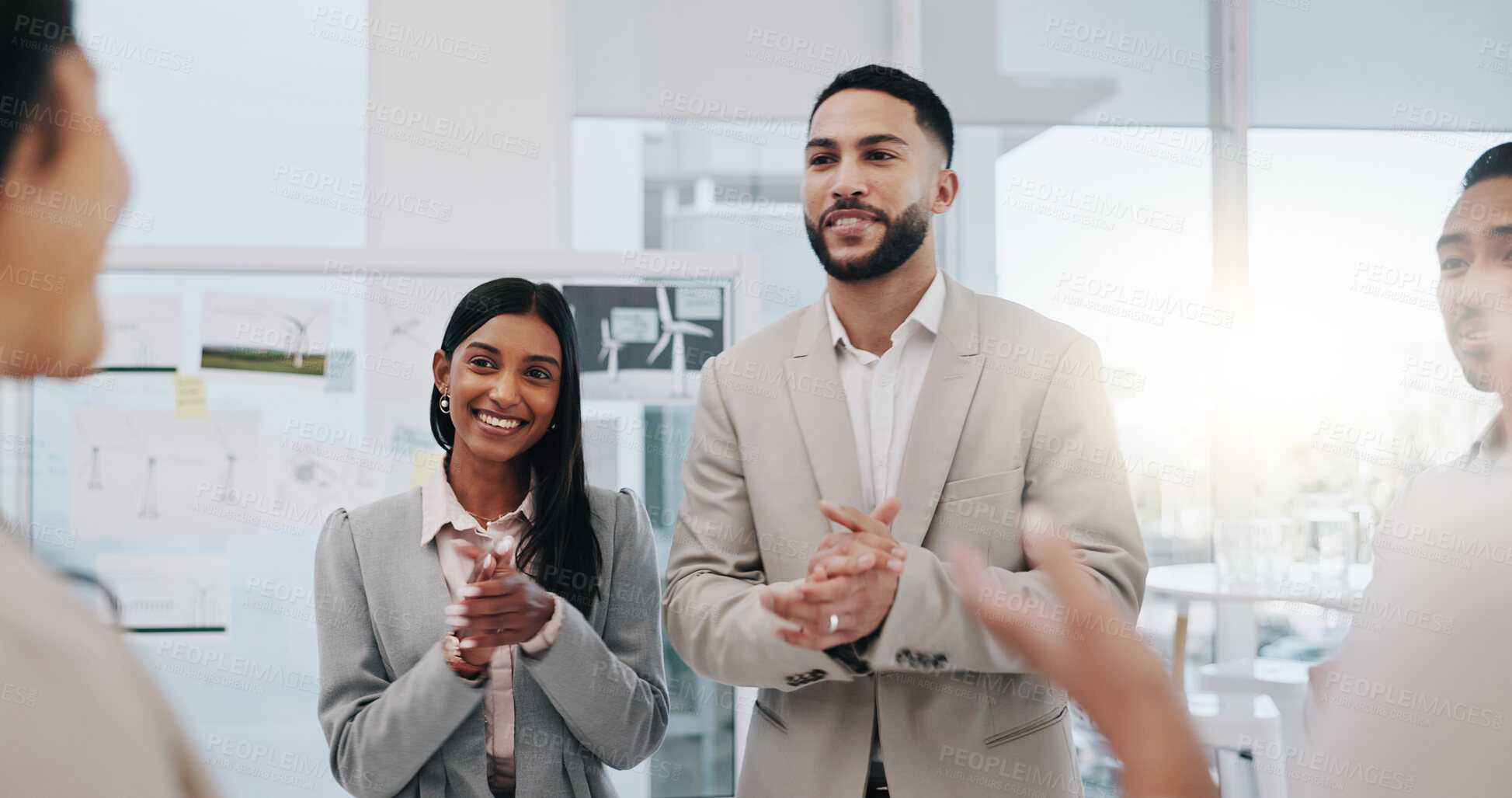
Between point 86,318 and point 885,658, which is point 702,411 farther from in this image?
point 86,318

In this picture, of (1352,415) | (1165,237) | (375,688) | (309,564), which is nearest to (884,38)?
(1165,237)

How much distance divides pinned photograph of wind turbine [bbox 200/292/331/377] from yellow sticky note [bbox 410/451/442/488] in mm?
314

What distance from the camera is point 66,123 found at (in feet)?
1.83

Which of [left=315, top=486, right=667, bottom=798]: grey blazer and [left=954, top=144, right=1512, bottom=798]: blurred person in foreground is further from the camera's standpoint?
[left=315, top=486, right=667, bottom=798]: grey blazer

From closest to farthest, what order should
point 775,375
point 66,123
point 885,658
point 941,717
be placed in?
point 66,123 < point 885,658 < point 941,717 < point 775,375

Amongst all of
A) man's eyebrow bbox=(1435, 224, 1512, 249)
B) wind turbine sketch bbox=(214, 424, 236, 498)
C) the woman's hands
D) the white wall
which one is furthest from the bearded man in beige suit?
the white wall

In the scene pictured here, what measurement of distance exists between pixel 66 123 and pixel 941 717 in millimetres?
1333

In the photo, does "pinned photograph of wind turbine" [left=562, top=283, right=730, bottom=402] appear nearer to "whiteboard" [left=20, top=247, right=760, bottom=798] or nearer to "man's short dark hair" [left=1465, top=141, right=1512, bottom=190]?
"whiteboard" [left=20, top=247, right=760, bottom=798]

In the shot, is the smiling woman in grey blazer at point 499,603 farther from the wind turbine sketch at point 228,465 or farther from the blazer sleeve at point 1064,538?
the wind turbine sketch at point 228,465

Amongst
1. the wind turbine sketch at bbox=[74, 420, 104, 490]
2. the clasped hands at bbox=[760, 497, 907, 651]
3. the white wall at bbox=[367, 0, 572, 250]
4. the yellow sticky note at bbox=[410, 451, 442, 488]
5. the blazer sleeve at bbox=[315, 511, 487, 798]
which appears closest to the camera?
the clasped hands at bbox=[760, 497, 907, 651]

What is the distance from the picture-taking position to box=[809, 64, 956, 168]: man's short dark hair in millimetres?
1662

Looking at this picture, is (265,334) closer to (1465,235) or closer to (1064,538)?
(1064,538)

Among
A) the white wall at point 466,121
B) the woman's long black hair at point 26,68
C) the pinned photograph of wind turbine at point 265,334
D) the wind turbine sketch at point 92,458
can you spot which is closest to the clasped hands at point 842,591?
the woman's long black hair at point 26,68

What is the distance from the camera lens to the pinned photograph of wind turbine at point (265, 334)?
7.36 ft
